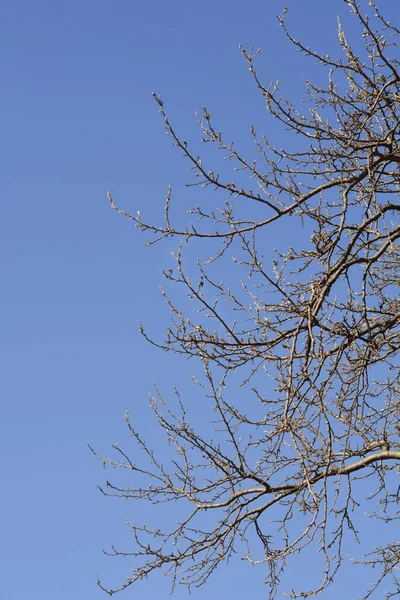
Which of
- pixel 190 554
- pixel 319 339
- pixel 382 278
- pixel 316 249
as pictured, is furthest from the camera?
pixel 382 278

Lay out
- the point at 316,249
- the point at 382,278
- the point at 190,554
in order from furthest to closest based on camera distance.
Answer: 1. the point at 382,278
2. the point at 190,554
3. the point at 316,249

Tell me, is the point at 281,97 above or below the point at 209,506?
above

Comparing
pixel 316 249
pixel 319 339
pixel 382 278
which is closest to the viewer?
pixel 319 339

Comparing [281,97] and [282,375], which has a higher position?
[281,97]

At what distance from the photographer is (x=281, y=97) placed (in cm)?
533

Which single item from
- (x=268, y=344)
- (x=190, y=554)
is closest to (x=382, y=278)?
(x=268, y=344)

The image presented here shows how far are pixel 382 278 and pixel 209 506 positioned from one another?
2634 millimetres

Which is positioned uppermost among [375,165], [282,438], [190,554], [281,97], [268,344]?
[281,97]

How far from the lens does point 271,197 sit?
17.9 feet

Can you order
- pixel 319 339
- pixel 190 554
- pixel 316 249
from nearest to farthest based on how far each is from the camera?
pixel 319 339, pixel 316 249, pixel 190 554

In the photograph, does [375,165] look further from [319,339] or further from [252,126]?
[319,339]

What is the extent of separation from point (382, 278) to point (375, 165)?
1.89m

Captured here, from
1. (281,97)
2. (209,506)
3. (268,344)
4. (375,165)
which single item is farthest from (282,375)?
(281,97)

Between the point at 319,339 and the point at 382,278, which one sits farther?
the point at 382,278
